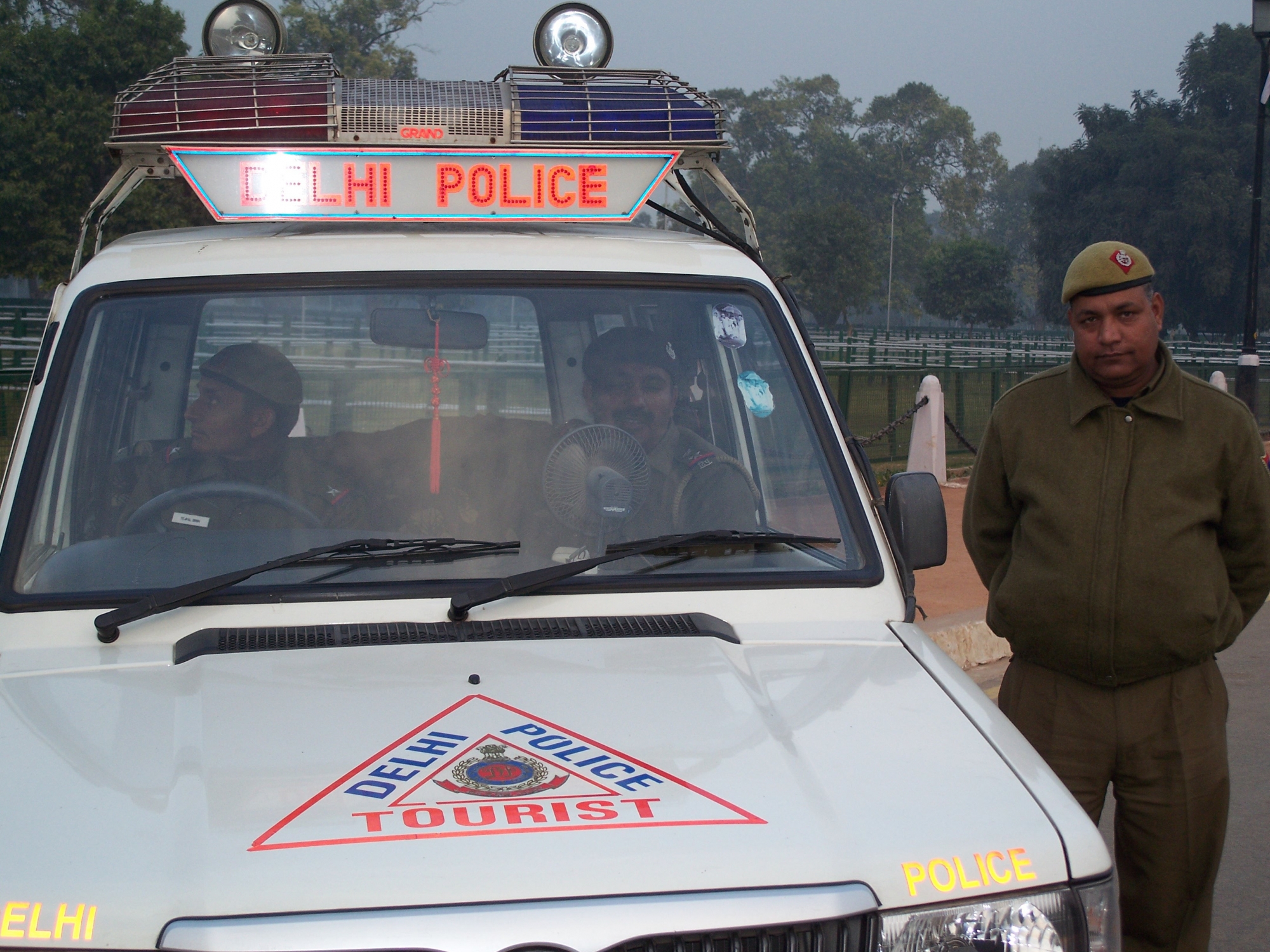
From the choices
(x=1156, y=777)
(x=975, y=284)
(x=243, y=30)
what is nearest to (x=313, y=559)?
(x=243, y=30)

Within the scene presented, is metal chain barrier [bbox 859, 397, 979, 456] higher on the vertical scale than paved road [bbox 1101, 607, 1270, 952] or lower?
higher

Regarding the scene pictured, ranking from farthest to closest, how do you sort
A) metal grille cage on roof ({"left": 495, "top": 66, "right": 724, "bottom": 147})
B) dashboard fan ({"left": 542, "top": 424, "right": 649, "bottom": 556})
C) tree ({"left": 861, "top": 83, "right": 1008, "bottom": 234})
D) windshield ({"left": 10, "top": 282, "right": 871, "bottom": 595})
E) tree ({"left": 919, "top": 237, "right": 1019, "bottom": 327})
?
tree ({"left": 861, "top": 83, "right": 1008, "bottom": 234})
tree ({"left": 919, "top": 237, "right": 1019, "bottom": 327})
metal grille cage on roof ({"left": 495, "top": 66, "right": 724, "bottom": 147})
dashboard fan ({"left": 542, "top": 424, "right": 649, "bottom": 556})
windshield ({"left": 10, "top": 282, "right": 871, "bottom": 595})

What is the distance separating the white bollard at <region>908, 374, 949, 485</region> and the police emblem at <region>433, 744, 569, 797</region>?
35.8ft

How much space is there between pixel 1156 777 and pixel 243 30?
306cm

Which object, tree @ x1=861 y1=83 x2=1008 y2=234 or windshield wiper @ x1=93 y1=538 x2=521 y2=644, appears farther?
Answer: tree @ x1=861 y1=83 x2=1008 y2=234

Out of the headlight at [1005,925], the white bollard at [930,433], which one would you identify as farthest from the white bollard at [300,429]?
the white bollard at [930,433]

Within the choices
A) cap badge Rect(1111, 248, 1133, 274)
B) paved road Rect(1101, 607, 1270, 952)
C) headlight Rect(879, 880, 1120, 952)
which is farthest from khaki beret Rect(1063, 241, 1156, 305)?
paved road Rect(1101, 607, 1270, 952)

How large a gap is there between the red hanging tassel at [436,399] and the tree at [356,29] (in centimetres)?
5760

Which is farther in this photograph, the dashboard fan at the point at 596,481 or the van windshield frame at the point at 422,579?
the dashboard fan at the point at 596,481

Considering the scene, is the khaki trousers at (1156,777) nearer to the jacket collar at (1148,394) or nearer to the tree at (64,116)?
the jacket collar at (1148,394)

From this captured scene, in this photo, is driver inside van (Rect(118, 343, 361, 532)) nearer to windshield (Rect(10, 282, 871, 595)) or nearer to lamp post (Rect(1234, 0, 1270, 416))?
windshield (Rect(10, 282, 871, 595))

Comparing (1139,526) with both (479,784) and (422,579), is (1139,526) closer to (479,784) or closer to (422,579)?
(422,579)

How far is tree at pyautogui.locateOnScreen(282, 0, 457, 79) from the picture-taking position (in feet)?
199

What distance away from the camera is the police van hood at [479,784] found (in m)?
1.74
